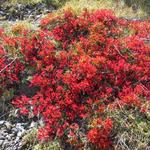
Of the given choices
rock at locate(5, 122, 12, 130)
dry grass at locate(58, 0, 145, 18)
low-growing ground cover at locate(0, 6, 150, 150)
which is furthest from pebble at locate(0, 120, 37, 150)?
dry grass at locate(58, 0, 145, 18)

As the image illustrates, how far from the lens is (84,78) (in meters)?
10.6

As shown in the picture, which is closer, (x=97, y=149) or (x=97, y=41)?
(x=97, y=149)

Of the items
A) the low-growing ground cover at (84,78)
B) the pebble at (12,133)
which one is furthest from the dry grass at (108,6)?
the pebble at (12,133)

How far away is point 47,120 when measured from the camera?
9.96 metres

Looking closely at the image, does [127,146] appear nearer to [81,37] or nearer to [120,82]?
[120,82]

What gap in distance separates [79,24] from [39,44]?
1.68 meters

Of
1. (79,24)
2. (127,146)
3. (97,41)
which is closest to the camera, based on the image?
(127,146)

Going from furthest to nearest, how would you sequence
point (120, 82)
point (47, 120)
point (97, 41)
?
point (97, 41) < point (120, 82) < point (47, 120)

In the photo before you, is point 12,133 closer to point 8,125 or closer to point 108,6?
point 8,125

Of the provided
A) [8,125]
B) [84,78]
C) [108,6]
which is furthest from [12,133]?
[108,6]

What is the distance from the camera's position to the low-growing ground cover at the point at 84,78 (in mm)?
9602

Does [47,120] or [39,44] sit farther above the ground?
[39,44]

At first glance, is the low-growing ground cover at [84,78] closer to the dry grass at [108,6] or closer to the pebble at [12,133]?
the pebble at [12,133]

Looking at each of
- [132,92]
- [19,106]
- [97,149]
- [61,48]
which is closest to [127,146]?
[97,149]
